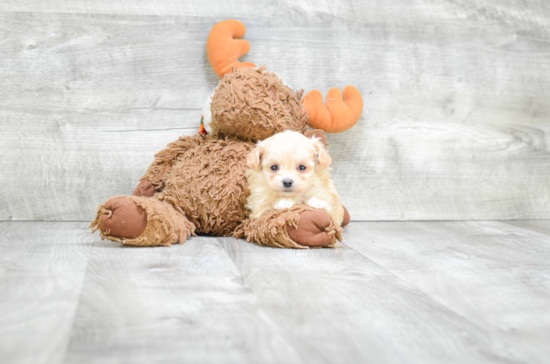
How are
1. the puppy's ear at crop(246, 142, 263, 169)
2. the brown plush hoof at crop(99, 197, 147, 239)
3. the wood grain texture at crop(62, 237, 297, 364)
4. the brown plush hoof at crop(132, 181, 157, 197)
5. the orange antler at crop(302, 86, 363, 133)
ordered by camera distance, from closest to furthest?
the wood grain texture at crop(62, 237, 297, 364), the brown plush hoof at crop(99, 197, 147, 239), the puppy's ear at crop(246, 142, 263, 169), the brown plush hoof at crop(132, 181, 157, 197), the orange antler at crop(302, 86, 363, 133)

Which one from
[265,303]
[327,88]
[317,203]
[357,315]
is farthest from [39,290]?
[327,88]

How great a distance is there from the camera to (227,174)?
119 cm

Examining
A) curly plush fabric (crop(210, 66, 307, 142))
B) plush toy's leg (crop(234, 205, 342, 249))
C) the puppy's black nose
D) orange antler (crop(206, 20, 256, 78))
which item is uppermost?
orange antler (crop(206, 20, 256, 78))

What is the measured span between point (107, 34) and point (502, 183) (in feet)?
4.64

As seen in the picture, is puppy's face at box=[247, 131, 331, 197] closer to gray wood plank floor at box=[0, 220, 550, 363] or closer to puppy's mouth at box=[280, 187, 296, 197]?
puppy's mouth at box=[280, 187, 296, 197]

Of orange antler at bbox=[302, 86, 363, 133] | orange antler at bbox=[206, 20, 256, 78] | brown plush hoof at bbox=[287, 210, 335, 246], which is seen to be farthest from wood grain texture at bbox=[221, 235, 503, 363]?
orange antler at bbox=[206, 20, 256, 78]

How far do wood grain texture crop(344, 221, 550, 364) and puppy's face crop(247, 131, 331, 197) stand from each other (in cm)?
22

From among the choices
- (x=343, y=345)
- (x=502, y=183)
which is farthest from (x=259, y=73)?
(x=502, y=183)

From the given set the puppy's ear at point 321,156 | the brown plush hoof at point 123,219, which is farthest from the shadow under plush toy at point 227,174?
the puppy's ear at point 321,156

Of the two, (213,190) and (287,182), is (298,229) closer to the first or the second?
(287,182)

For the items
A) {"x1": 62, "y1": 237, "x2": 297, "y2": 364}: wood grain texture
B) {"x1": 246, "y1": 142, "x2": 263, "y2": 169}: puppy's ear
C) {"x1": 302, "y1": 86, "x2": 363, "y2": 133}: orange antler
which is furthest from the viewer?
{"x1": 302, "y1": 86, "x2": 363, "y2": 133}: orange antler

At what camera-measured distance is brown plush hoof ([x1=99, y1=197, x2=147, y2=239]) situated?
3.26ft

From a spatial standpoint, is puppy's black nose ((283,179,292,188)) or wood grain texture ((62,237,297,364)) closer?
wood grain texture ((62,237,297,364))

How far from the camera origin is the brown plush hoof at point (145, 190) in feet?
4.09
